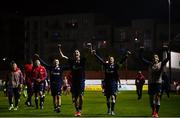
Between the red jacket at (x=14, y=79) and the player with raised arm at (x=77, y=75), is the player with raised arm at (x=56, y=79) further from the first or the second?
the red jacket at (x=14, y=79)

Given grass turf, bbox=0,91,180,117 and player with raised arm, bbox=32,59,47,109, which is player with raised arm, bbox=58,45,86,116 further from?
player with raised arm, bbox=32,59,47,109

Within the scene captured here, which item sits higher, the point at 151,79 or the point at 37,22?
the point at 37,22

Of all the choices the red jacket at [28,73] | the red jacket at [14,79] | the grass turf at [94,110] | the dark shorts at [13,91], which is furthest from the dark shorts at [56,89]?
the red jacket at [28,73]

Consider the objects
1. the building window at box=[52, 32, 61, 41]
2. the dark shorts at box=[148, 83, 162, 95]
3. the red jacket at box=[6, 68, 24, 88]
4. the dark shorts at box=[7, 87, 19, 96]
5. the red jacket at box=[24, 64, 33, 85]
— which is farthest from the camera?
the building window at box=[52, 32, 61, 41]

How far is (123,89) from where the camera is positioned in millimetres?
58031

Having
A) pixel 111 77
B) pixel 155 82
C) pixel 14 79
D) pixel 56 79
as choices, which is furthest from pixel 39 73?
pixel 155 82

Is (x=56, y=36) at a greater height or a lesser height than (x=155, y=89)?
greater

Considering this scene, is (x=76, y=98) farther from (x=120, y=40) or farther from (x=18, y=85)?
(x=120, y=40)

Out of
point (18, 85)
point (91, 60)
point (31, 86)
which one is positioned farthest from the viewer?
point (91, 60)

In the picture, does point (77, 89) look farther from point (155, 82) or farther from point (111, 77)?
point (155, 82)

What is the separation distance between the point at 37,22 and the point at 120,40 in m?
24.5

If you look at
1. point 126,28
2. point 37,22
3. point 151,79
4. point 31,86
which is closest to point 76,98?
point 151,79

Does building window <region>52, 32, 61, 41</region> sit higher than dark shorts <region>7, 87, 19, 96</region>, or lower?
higher

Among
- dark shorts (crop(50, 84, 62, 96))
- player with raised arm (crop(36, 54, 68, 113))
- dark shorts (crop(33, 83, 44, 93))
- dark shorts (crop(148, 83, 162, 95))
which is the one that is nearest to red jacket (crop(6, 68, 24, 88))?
dark shorts (crop(33, 83, 44, 93))
